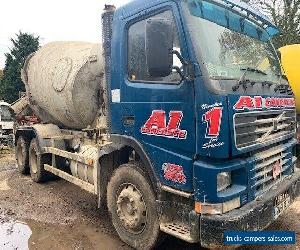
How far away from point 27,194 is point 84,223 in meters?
2.14

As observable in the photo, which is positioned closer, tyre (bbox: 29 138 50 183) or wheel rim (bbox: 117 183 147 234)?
wheel rim (bbox: 117 183 147 234)

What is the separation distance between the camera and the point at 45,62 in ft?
23.4

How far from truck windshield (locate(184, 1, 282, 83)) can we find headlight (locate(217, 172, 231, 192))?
930 mm

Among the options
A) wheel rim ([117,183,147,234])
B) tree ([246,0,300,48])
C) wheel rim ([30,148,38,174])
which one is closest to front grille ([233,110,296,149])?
wheel rim ([117,183,147,234])

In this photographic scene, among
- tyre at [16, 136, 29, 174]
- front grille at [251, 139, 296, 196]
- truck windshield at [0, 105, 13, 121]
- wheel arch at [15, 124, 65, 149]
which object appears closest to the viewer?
front grille at [251, 139, 296, 196]

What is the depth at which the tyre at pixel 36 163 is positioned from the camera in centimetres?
730

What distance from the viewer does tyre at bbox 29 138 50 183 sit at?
7295 mm

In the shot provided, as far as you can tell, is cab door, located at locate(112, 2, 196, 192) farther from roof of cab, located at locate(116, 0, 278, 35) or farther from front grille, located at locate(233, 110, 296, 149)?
front grille, located at locate(233, 110, 296, 149)

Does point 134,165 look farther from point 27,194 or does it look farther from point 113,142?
point 27,194

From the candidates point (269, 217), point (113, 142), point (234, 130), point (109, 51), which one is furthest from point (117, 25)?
point (269, 217)

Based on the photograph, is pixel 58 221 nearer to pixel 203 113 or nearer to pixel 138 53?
pixel 138 53

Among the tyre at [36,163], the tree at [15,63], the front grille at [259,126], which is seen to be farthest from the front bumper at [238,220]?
the tree at [15,63]

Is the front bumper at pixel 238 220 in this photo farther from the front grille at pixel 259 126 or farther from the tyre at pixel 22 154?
the tyre at pixel 22 154

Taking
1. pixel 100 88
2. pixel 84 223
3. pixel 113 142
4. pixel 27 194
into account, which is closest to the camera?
pixel 113 142
